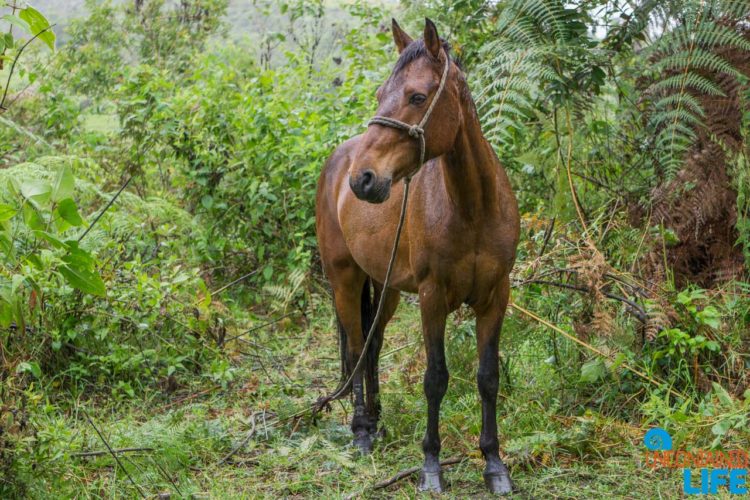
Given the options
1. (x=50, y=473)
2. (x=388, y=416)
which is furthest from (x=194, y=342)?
(x=50, y=473)

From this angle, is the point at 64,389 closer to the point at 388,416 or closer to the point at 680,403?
the point at 388,416

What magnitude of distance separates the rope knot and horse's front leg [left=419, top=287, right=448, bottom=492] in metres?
0.83

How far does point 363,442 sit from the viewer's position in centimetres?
476

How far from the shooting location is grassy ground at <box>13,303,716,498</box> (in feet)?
12.6

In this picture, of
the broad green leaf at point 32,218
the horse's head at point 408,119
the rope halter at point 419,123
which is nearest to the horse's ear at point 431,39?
the horse's head at point 408,119

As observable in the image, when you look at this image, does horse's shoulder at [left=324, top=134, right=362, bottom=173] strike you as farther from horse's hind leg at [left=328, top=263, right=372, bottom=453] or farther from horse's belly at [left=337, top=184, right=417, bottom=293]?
horse's hind leg at [left=328, top=263, right=372, bottom=453]

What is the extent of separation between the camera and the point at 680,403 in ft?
14.1

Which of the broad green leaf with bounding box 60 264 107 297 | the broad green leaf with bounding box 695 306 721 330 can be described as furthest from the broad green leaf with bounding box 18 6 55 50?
the broad green leaf with bounding box 695 306 721 330

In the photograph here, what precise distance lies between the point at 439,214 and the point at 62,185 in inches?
67.4

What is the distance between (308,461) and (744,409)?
7.38ft

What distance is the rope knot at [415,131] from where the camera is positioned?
342 centimetres

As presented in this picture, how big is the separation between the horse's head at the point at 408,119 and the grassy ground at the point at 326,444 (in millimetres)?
1591

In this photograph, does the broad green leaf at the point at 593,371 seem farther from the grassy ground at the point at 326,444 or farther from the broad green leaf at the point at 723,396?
the broad green leaf at the point at 723,396

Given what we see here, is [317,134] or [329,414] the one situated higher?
[317,134]
